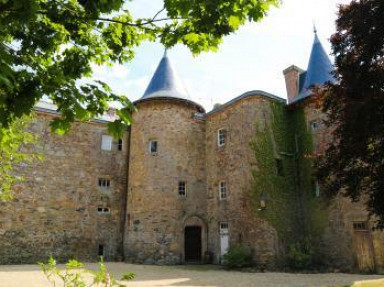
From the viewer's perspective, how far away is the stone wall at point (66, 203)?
16.5 m

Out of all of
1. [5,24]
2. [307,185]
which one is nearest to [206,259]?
[307,185]

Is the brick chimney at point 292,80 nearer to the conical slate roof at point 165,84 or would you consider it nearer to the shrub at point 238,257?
the conical slate roof at point 165,84

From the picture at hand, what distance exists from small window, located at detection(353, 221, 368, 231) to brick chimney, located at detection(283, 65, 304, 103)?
8744 mm

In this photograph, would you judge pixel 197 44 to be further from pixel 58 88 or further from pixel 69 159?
pixel 69 159

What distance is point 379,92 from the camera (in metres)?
8.97

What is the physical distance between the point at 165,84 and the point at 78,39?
644 inches

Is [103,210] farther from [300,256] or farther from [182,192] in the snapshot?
[300,256]

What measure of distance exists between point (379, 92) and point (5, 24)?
9.12 m

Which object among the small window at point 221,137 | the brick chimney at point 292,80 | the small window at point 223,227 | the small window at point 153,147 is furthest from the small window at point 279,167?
the small window at point 153,147

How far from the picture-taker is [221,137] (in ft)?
62.7

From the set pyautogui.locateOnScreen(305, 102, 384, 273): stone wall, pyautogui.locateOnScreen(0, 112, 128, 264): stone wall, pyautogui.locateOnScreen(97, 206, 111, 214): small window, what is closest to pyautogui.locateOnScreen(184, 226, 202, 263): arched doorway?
pyautogui.locateOnScreen(0, 112, 128, 264): stone wall

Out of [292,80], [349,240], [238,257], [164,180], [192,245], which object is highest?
[292,80]

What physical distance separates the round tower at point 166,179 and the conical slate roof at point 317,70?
21.1 ft

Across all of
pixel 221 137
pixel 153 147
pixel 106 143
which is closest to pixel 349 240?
pixel 221 137
